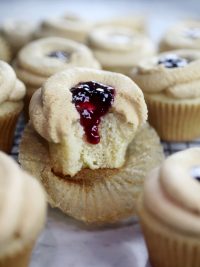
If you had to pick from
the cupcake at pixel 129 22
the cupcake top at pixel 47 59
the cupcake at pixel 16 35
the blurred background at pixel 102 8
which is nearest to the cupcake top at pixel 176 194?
the cupcake top at pixel 47 59

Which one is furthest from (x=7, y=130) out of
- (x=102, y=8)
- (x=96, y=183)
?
(x=102, y=8)

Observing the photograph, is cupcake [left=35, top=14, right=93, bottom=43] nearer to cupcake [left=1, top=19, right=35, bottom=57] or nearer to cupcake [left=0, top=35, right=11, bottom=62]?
cupcake [left=1, top=19, right=35, bottom=57]

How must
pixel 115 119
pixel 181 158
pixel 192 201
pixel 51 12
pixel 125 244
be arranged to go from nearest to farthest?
pixel 192 201
pixel 181 158
pixel 125 244
pixel 115 119
pixel 51 12

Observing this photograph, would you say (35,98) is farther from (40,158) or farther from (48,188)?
(48,188)

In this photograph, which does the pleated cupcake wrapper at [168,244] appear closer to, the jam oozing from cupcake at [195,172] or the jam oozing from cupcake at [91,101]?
the jam oozing from cupcake at [195,172]

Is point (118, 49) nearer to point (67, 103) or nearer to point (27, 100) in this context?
point (27, 100)

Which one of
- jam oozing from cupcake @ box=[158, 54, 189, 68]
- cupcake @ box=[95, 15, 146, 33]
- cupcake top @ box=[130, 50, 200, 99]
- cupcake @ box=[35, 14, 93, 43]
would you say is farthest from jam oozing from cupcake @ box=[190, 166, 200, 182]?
cupcake @ box=[95, 15, 146, 33]

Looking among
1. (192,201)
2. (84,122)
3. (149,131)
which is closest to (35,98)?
(84,122)
